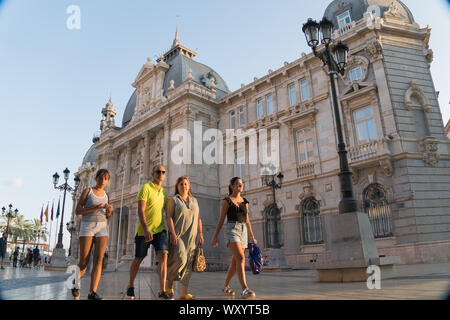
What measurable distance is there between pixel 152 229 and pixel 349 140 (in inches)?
633

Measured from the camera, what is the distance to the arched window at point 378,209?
1614 centimetres

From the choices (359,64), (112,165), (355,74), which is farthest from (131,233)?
(359,64)

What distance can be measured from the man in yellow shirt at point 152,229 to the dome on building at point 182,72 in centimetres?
2506

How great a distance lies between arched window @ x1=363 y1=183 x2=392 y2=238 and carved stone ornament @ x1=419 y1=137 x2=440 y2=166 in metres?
2.78

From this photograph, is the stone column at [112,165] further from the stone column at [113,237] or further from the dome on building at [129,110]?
the dome on building at [129,110]

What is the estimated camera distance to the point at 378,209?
54.7ft

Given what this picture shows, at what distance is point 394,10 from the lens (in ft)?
62.6

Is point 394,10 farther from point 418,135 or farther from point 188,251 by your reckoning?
point 188,251

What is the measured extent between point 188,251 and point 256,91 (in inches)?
838

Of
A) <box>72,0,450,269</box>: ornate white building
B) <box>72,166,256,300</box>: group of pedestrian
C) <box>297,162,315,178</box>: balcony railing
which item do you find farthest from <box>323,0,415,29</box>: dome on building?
<box>72,166,256,300</box>: group of pedestrian

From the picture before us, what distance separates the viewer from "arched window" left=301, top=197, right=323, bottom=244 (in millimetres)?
19156

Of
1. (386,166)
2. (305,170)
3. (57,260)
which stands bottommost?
(57,260)

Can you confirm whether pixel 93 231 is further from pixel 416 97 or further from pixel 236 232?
pixel 416 97
